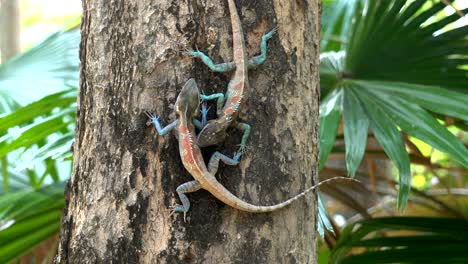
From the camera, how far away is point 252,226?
1.96 m

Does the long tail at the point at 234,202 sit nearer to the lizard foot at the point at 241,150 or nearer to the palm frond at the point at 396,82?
the lizard foot at the point at 241,150

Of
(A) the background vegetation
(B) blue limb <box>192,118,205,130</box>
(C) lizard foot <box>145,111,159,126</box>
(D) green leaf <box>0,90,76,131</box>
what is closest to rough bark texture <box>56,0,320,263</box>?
(C) lizard foot <box>145,111,159,126</box>

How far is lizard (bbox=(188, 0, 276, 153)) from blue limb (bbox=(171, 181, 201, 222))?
19cm

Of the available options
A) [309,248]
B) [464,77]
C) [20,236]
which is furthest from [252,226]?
[464,77]

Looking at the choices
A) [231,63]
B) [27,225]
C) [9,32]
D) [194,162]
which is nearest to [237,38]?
[231,63]

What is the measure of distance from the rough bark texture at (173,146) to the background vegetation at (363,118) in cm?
68

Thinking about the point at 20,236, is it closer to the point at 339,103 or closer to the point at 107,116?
the point at 107,116

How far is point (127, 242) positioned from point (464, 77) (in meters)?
2.32

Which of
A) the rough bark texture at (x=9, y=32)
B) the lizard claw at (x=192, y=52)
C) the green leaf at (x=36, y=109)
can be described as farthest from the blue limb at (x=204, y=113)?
the rough bark texture at (x=9, y=32)

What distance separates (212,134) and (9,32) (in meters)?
5.40

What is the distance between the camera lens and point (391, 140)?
2.84m

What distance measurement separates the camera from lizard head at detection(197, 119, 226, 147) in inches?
79.8

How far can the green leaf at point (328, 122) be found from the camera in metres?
2.88

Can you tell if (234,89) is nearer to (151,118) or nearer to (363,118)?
(151,118)
